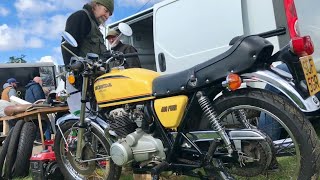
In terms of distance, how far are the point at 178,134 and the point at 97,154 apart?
0.93 m

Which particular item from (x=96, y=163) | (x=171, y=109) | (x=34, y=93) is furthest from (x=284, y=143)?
(x=34, y=93)

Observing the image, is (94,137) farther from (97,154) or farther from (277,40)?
(277,40)

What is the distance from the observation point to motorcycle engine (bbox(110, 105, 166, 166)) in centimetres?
285

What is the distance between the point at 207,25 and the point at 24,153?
260 cm

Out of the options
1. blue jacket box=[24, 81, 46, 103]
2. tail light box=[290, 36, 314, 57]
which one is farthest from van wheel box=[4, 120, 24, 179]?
blue jacket box=[24, 81, 46, 103]

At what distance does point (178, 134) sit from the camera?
2.73m

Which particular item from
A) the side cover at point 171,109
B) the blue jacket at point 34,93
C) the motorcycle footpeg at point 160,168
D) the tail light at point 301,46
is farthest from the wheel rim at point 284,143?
the blue jacket at point 34,93

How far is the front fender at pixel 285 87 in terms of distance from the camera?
2.32 meters

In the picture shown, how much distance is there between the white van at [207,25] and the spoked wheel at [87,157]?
199 centimetres

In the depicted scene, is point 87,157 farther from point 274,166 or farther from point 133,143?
point 274,166

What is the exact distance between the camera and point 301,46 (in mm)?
2316

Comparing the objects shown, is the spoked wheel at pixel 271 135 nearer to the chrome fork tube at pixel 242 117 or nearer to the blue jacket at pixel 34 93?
the chrome fork tube at pixel 242 117

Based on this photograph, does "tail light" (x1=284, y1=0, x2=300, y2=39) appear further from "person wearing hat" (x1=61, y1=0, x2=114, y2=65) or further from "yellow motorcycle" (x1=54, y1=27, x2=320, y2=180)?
"person wearing hat" (x1=61, y1=0, x2=114, y2=65)

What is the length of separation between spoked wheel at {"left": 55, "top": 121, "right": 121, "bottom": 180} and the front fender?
1.40 metres
